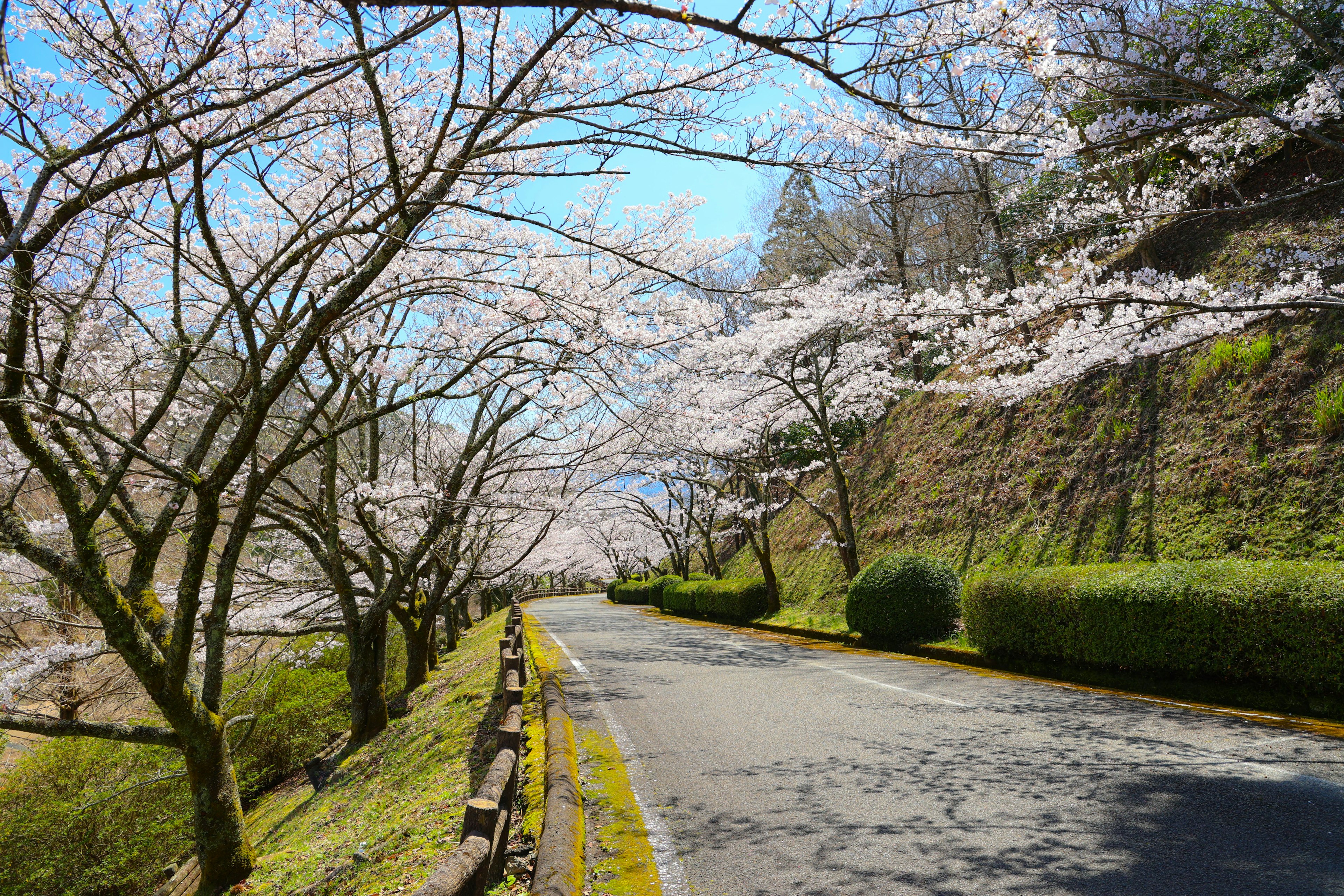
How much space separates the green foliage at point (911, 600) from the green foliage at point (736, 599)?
6731mm

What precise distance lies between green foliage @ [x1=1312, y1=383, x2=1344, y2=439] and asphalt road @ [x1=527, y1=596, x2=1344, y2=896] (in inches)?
205

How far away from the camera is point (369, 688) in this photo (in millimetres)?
10016

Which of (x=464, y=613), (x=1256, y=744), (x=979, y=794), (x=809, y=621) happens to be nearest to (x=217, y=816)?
(x=979, y=794)

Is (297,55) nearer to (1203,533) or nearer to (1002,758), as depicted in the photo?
(1002,758)

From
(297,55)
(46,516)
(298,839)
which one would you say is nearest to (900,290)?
(297,55)

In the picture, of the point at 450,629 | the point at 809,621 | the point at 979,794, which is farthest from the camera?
the point at 450,629

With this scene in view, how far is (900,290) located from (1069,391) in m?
4.74

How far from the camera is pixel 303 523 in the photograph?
9656 mm

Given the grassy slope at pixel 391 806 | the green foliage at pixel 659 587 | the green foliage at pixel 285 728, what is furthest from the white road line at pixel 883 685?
the green foliage at pixel 659 587

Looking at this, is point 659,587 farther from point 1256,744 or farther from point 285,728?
point 1256,744

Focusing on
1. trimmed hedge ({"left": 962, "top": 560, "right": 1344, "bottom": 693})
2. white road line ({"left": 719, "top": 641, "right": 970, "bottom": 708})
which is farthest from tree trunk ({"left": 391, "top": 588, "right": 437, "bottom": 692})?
trimmed hedge ({"left": 962, "top": 560, "right": 1344, "bottom": 693})

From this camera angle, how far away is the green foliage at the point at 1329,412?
28.3 ft

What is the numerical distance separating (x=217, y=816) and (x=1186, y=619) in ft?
28.8

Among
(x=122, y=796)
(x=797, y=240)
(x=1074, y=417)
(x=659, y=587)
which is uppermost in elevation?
(x=797, y=240)
